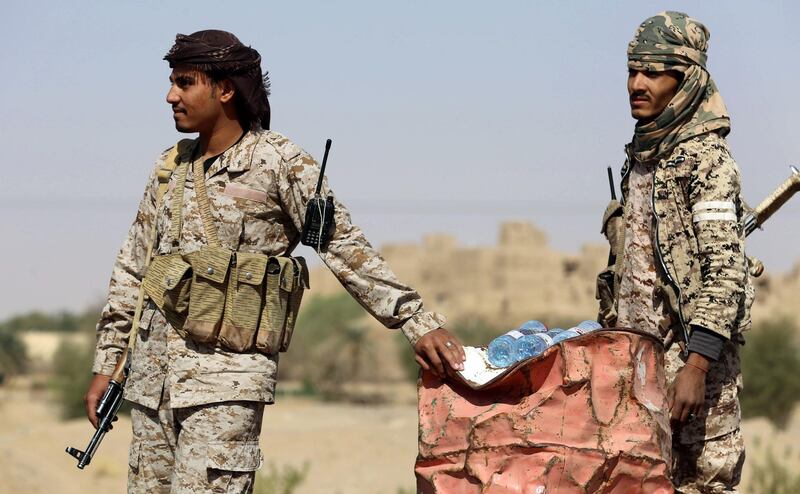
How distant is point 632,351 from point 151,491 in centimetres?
199

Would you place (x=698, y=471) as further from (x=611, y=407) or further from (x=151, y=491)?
(x=151, y=491)

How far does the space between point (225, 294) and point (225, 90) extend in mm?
849

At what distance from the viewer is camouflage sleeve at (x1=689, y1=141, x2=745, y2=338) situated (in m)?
4.91

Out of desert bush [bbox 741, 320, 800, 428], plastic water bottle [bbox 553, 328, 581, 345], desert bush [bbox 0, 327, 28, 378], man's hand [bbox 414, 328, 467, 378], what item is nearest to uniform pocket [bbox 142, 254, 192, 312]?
man's hand [bbox 414, 328, 467, 378]

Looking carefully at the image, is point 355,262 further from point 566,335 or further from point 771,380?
point 771,380

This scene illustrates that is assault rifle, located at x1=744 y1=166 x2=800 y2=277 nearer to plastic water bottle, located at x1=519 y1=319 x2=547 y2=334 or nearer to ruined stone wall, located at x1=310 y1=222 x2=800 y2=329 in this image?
plastic water bottle, located at x1=519 y1=319 x2=547 y2=334

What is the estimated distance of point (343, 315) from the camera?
5050 centimetres

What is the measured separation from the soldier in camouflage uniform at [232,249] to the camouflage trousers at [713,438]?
1.07 metres

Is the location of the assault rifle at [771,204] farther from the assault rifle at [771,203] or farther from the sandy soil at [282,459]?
the sandy soil at [282,459]

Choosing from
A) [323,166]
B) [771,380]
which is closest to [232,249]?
[323,166]

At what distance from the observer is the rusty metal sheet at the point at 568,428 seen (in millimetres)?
4473

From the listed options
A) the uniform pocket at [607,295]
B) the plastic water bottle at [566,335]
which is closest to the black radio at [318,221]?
the plastic water bottle at [566,335]

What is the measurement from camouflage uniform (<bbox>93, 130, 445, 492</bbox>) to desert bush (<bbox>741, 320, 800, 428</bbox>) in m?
23.7

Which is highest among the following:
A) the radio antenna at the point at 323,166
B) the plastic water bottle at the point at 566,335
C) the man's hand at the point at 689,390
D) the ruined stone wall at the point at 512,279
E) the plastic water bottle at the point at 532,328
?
the ruined stone wall at the point at 512,279
